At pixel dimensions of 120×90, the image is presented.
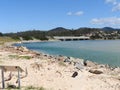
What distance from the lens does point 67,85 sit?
61.7ft

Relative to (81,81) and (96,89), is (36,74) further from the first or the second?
(96,89)

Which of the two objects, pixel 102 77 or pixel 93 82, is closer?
pixel 93 82

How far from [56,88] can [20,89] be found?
2.12 metres

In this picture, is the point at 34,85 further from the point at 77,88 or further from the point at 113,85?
the point at 113,85

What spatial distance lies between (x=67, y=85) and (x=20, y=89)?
3.18 meters

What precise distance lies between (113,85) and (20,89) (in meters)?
5.61

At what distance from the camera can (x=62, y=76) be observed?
21.4 meters

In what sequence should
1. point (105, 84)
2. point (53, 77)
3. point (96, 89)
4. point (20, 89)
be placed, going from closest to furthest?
1. point (20, 89)
2. point (96, 89)
3. point (105, 84)
4. point (53, 77)

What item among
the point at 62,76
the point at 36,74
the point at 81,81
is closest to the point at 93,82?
the point at 81,81

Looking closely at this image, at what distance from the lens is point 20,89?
1688cm

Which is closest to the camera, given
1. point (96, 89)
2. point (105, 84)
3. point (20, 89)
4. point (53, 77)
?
point (20, 89)

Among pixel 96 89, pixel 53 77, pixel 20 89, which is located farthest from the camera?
pixel 53 77

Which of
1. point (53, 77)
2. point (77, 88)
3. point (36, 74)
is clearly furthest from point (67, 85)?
point (36, 74)

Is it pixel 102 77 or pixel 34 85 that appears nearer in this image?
pixel 34 85
